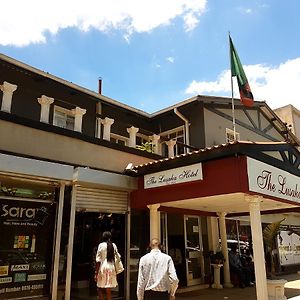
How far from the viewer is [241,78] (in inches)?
411

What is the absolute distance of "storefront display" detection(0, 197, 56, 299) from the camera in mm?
6949

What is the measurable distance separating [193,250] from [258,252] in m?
4.87

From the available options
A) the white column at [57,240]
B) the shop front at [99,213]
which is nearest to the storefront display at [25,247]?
the white column at [57,240]

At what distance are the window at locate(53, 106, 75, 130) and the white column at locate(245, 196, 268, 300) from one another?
6.55 m

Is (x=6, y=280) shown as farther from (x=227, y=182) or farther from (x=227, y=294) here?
(x=227, y=294)

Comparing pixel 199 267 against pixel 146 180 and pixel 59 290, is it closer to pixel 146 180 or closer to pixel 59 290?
pixel 146 180

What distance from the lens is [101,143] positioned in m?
9.01

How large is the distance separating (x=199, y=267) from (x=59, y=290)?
19.4ft

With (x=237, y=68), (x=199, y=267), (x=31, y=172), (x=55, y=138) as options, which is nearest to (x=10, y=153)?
(x=31, y=172)

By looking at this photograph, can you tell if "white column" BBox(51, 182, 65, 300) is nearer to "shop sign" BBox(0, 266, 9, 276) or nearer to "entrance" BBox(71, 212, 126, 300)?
"entrance" BBox(71, 212, 126, 300)

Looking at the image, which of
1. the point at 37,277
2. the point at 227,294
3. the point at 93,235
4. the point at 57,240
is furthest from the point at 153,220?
the point at 227,294

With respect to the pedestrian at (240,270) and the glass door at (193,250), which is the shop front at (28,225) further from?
the pedestrian at (240,270)

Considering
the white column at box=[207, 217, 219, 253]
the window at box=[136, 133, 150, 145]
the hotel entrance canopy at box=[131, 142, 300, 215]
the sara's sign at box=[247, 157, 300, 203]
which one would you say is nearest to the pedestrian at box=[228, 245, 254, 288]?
the white column at box=[207, 217, 219, 253]

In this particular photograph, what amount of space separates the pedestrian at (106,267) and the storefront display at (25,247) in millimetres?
1174
